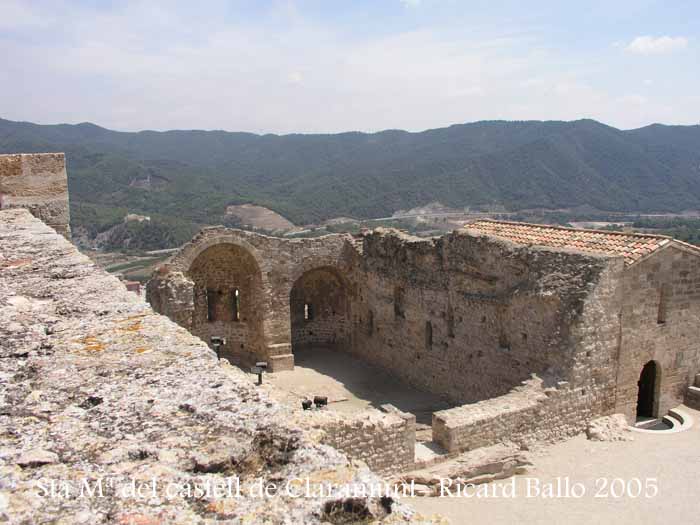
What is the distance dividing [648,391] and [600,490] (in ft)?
14.3

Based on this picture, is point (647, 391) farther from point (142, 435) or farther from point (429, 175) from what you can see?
point (429, 175)

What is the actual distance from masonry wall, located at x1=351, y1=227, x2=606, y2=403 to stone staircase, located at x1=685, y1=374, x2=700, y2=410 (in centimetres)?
358

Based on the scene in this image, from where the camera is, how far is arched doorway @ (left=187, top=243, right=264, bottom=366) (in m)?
18.1

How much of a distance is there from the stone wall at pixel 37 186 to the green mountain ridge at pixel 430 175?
59.9m

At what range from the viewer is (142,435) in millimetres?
2355

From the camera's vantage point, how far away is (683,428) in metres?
11.6

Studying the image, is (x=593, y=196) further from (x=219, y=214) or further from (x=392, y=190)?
(x=219, y=214)

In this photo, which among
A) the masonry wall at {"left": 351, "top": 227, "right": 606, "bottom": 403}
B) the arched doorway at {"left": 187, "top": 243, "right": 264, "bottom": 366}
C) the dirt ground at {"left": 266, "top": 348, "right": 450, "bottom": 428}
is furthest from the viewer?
the arched doorway at {"left": 187, "top": 243, "right": 264, "bottom": 366}

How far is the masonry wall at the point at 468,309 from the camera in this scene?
11.4 metres

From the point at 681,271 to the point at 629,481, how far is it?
4733 millimetres

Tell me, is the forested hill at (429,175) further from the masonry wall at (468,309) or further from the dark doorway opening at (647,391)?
the dark doorway opening at (647,391)

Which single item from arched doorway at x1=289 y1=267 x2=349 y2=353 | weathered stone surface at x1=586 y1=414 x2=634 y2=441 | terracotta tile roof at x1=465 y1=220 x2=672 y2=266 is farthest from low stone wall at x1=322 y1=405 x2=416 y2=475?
arched doorway at x1=289 y1=267 x2=349 y2=353

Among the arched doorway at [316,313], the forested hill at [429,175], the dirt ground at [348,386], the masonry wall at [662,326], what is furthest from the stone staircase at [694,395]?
the forested hill at [429,175]

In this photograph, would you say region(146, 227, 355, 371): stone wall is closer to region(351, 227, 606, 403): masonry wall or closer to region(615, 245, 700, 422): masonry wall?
region(351, 227, 606, 403): masonry wall
